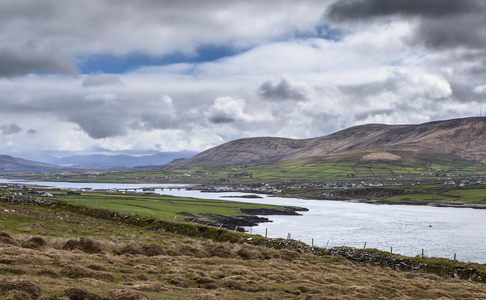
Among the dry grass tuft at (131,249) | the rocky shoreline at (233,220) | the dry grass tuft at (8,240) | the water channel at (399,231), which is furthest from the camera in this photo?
the rocky shoreline at (233,220)

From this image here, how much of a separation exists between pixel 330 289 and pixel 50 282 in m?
15.7

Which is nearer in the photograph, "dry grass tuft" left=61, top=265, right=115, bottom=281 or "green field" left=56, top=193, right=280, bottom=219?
"dry grass tuft" left=61, top=265, right=115, bottom=281

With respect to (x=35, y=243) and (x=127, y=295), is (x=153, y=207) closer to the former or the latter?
(x=35, y=243)

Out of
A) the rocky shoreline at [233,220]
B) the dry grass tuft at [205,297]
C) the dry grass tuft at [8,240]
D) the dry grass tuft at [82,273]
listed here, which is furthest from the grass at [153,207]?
the dry grass tuft at [205,297]

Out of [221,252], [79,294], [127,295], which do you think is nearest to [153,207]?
[221,252]

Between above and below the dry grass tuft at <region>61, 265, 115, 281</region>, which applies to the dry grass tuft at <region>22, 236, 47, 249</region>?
below

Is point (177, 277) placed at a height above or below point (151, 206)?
above

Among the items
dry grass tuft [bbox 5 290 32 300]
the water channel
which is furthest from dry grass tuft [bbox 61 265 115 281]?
the water channel

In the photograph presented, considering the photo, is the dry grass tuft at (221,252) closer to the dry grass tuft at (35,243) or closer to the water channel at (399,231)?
the dry grass tuft at (35,243)

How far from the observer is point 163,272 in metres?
24.3

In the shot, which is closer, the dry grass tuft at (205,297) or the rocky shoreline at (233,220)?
the dry grass tuft at (205,297)

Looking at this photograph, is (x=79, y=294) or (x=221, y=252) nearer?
(x=79, y=294)

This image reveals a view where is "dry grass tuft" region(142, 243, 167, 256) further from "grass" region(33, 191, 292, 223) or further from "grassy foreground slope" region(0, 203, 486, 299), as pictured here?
"grass" region(33, 191, 292, 223)

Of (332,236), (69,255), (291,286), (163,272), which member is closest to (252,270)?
(291,286)
